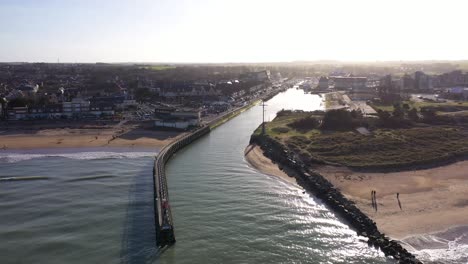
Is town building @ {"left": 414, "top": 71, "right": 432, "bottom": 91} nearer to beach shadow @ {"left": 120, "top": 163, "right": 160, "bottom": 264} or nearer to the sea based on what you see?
the sea

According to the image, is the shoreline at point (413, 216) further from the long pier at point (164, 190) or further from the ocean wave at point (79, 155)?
the ocean wave at point (79, 155)

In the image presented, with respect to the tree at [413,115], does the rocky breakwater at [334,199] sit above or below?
below

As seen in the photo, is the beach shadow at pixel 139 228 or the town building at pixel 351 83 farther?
the town building at pixel 351 83

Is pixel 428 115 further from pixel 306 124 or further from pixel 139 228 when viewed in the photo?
pixel 139 228

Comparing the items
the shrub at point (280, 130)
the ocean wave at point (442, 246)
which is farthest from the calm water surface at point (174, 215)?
the shrub at point (280, 130)

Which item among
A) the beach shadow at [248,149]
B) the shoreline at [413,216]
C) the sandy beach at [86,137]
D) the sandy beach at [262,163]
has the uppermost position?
the sandy beach at [86,137]

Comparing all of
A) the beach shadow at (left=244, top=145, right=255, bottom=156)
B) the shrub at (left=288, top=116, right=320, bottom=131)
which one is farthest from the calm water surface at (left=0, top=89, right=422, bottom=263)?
the shrub at (left=288, top=116, right=320, bottom=131)

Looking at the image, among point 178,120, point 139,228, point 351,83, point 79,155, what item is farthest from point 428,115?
point 351,83

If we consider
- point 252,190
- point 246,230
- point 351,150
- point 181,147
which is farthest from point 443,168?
point 181,147
